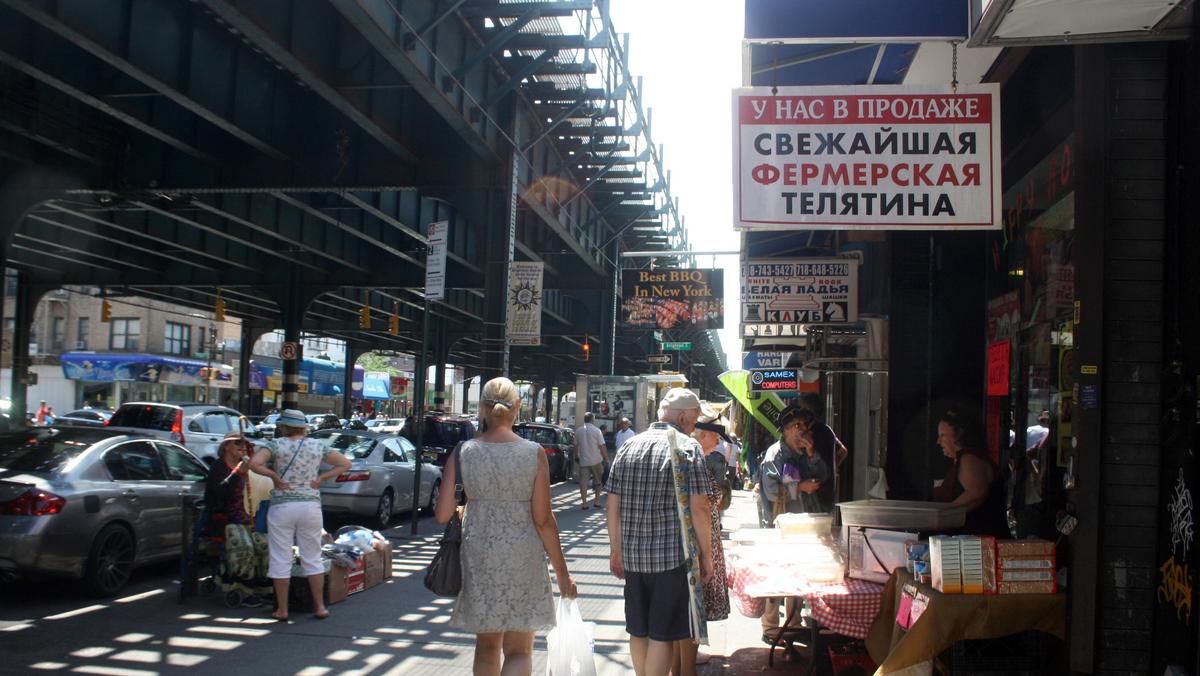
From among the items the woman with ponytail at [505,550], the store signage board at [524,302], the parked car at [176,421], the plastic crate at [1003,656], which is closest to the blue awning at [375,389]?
the parked car at [176,421]

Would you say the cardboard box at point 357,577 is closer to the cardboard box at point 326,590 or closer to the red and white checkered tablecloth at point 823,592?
the cardboard box at point 326,590

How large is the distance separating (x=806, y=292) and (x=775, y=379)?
9.96 meters

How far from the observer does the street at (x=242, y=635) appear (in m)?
6.59

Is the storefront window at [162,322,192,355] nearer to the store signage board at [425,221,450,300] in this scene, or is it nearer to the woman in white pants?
the store signage board at [425,221,450,300]

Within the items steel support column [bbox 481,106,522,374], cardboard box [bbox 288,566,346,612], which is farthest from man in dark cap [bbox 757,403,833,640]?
steel support column [bbox 481,106,522,374]

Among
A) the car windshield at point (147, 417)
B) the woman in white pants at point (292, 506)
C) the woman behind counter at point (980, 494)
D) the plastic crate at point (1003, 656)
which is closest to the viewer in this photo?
the plastic crate at point (1003, 656)

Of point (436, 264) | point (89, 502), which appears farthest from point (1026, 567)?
point (436, 264)

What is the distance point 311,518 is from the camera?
8047 millimetres

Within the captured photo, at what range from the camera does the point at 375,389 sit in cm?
8506

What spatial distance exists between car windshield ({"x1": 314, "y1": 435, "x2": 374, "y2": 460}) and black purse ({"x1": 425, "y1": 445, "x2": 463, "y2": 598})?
10740mm

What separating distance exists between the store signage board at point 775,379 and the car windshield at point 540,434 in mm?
6926

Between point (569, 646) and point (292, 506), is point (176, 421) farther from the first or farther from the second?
point (569, 646)

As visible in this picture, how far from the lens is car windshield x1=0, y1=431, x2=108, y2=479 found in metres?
8.69

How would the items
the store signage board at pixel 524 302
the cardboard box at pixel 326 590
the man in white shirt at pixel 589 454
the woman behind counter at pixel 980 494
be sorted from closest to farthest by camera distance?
1. the woman behind counter at pixel 980 494
2. the cardboard box at pixel 326 590
3. the store signage board at pixel 524 302
4. the man in white shirt at pixel 589 454
